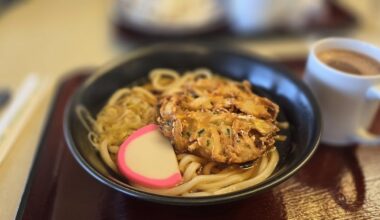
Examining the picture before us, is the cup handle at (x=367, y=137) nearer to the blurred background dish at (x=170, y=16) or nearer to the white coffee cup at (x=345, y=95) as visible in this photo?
the white coffee cup at (x=345, y=95)

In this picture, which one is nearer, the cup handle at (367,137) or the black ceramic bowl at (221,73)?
the black ceramic bowl at (221,73)

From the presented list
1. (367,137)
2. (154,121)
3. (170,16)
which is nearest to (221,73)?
(154,121)

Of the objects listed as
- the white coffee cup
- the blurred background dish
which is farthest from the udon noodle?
the blurred background dish

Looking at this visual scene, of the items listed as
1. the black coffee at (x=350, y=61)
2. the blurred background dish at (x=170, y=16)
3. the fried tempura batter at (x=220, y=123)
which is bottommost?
the fried tempura batter at (x=220, y=123)

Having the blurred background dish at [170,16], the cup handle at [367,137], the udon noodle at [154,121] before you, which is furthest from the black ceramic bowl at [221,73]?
the blurred background dish at [170,16]

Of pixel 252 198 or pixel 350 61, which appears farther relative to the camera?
pixel 350 61

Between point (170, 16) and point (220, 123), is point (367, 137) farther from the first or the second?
point (170, 16)

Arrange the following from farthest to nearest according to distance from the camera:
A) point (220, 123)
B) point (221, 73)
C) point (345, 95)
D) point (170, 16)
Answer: point (170, 16) → point (221, 73) → point (345, 95) → point (220, 123)

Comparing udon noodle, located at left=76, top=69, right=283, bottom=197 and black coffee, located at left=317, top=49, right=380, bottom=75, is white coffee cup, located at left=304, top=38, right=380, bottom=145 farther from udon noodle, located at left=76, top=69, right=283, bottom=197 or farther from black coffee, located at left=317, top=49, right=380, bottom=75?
udon noodle, located at left=76, top=69, right=283, bottom=197
